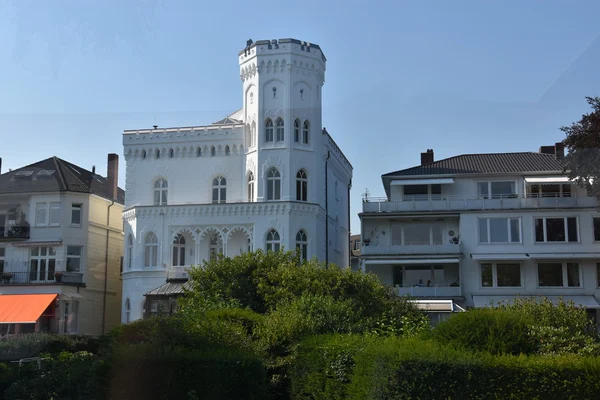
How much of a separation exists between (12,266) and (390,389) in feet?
141

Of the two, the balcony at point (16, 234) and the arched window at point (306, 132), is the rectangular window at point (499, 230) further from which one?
the balcony at point (16, 234)

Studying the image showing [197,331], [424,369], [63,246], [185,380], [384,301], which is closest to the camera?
[424,369]

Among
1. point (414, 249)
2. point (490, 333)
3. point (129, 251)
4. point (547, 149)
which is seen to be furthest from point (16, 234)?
point (490, 333)

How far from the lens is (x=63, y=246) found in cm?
5269

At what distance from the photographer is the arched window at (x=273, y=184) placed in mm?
49938

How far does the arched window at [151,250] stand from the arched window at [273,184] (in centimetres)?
808

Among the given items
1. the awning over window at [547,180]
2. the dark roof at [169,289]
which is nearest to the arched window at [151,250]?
the dark roof at [169,289]

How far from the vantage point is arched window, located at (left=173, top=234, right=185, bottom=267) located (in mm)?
51000

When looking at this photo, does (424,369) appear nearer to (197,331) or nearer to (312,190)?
(197,331)

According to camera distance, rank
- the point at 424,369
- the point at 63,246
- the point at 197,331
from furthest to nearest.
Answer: the point at 63,246, the point at 197,331, the point at 424,369

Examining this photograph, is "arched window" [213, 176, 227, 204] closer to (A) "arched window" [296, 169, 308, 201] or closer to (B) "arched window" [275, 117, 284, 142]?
(B) "arched window" [275, 117, 284, 142]

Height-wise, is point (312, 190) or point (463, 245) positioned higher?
point (312, 190)

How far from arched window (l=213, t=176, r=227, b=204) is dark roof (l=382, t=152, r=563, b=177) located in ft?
34.8

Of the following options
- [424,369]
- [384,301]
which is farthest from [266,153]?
[424,369]
